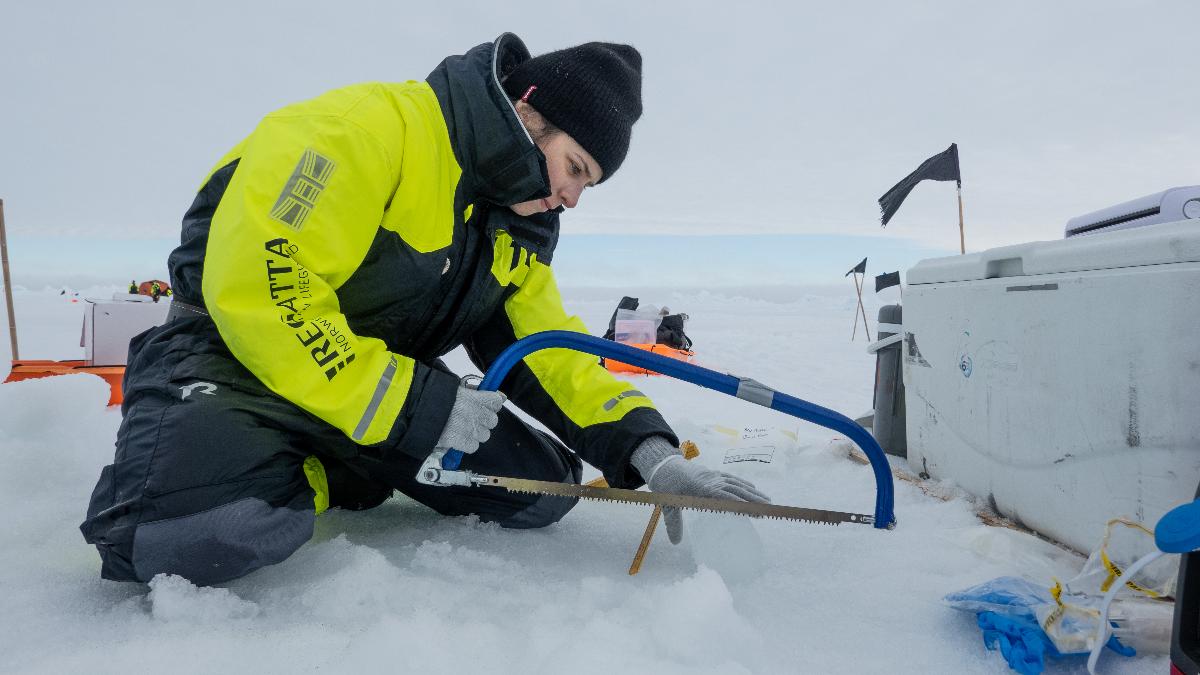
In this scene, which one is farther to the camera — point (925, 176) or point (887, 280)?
point (887, 280)

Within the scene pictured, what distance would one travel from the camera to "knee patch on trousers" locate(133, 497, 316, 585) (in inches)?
47.5

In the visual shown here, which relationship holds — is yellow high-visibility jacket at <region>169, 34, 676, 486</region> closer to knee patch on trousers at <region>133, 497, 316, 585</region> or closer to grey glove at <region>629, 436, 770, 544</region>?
grey glove at <region>629, 436, 770, 544</region>

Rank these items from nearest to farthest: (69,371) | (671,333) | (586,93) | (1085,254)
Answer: (1085,254) < (586,93) < (69,371) < (671,333)

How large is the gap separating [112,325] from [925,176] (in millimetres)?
4546

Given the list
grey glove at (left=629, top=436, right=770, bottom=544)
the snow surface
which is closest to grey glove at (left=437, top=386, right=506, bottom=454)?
the snow surface

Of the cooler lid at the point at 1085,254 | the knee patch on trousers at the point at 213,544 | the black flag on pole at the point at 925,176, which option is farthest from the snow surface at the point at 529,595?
the black flag on pole at the point at 925,176

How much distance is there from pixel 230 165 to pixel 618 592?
3.65 feet

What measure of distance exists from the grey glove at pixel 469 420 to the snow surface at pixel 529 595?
0.25 metres

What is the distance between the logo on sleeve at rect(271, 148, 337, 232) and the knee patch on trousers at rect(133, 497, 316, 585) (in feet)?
1.74

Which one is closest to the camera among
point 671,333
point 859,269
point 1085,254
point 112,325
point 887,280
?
point 1085,254

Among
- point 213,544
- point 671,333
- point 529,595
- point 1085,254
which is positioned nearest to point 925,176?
point 671,333

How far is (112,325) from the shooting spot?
143 inches

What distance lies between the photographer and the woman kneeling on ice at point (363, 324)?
1.23 meters

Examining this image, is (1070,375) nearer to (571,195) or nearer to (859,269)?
(571,195)
